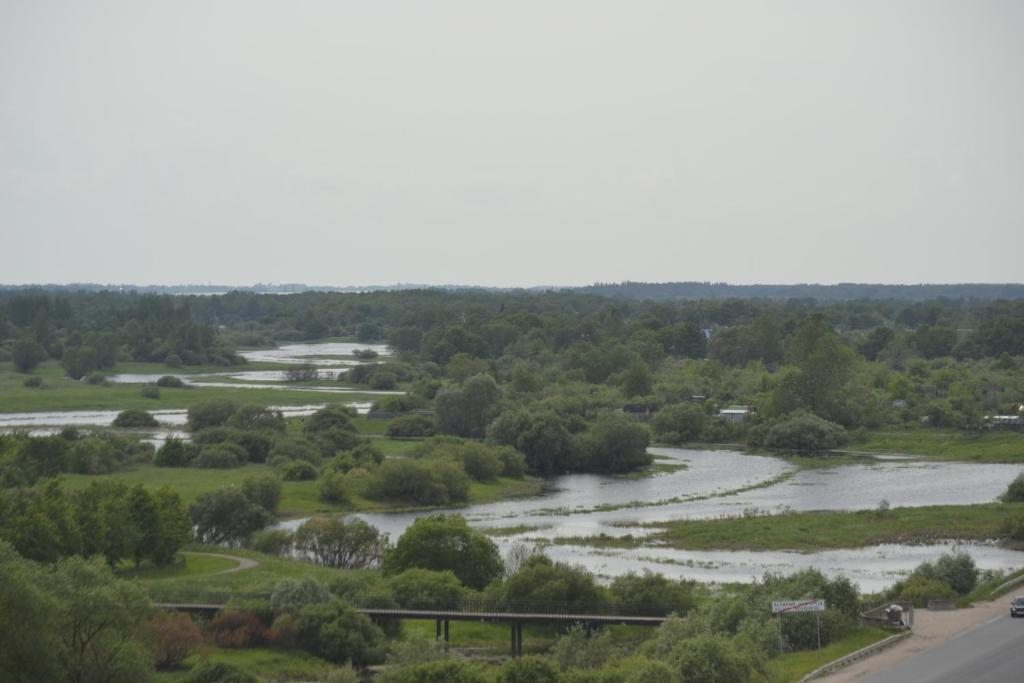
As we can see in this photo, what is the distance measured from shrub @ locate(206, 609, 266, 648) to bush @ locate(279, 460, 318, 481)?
3715 centimetres

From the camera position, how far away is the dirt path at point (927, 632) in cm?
3975

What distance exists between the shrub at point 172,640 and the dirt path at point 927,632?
19.3 meters

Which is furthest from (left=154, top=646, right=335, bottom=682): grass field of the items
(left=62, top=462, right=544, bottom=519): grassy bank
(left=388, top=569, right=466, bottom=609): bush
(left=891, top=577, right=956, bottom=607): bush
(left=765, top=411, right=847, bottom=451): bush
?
(left=765, top=411, right=847, bottom=451): bush

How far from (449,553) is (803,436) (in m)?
60.1

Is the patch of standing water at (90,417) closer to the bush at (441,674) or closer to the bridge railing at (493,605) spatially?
the bridge railing at (493,605)

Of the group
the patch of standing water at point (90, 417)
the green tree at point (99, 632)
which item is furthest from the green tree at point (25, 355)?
the green tree at point (99, 632)

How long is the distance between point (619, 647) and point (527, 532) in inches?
1049

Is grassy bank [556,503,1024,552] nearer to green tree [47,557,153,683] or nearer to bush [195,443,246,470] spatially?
bush [195,443,246,470]

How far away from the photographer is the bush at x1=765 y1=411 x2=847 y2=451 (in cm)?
10946

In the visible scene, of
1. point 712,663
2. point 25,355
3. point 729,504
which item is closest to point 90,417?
point 25,355

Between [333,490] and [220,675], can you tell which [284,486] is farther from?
[220,675]

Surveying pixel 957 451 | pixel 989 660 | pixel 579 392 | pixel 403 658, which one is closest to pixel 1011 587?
pixel 989 660

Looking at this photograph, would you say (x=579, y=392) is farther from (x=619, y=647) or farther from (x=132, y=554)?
(x=619, y=647)

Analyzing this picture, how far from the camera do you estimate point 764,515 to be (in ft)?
247
